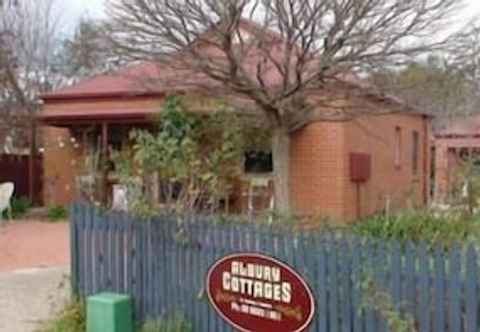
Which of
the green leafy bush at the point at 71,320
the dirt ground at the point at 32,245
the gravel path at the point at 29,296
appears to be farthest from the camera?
the dirt ground at the point at 32,245

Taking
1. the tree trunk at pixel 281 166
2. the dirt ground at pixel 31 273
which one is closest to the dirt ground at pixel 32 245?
the dirt ground at pixel 31 273

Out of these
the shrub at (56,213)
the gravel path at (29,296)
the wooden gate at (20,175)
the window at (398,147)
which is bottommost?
the gravel path at (29,296)

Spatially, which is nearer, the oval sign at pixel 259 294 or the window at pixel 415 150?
the oval sign at pixel 259 294

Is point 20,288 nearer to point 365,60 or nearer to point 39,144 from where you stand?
point 365,60

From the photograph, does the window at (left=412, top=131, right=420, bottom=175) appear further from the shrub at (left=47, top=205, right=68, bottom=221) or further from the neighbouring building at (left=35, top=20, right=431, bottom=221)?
the shrub at (left=47, top=205, right=68, bottom=221)

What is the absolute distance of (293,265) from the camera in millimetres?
5715

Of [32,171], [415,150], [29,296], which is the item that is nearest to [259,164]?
[415,150]

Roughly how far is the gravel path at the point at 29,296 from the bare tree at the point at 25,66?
13967mm

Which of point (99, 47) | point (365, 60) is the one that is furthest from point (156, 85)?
point (365, 60)

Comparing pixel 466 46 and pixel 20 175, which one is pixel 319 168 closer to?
pixel 466 46

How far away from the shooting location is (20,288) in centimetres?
1015

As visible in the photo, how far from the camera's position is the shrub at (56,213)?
2019cm

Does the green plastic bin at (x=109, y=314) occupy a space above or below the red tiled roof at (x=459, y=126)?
below

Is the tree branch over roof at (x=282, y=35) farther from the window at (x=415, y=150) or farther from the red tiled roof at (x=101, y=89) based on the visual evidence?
the window at (x=415, y=150)
